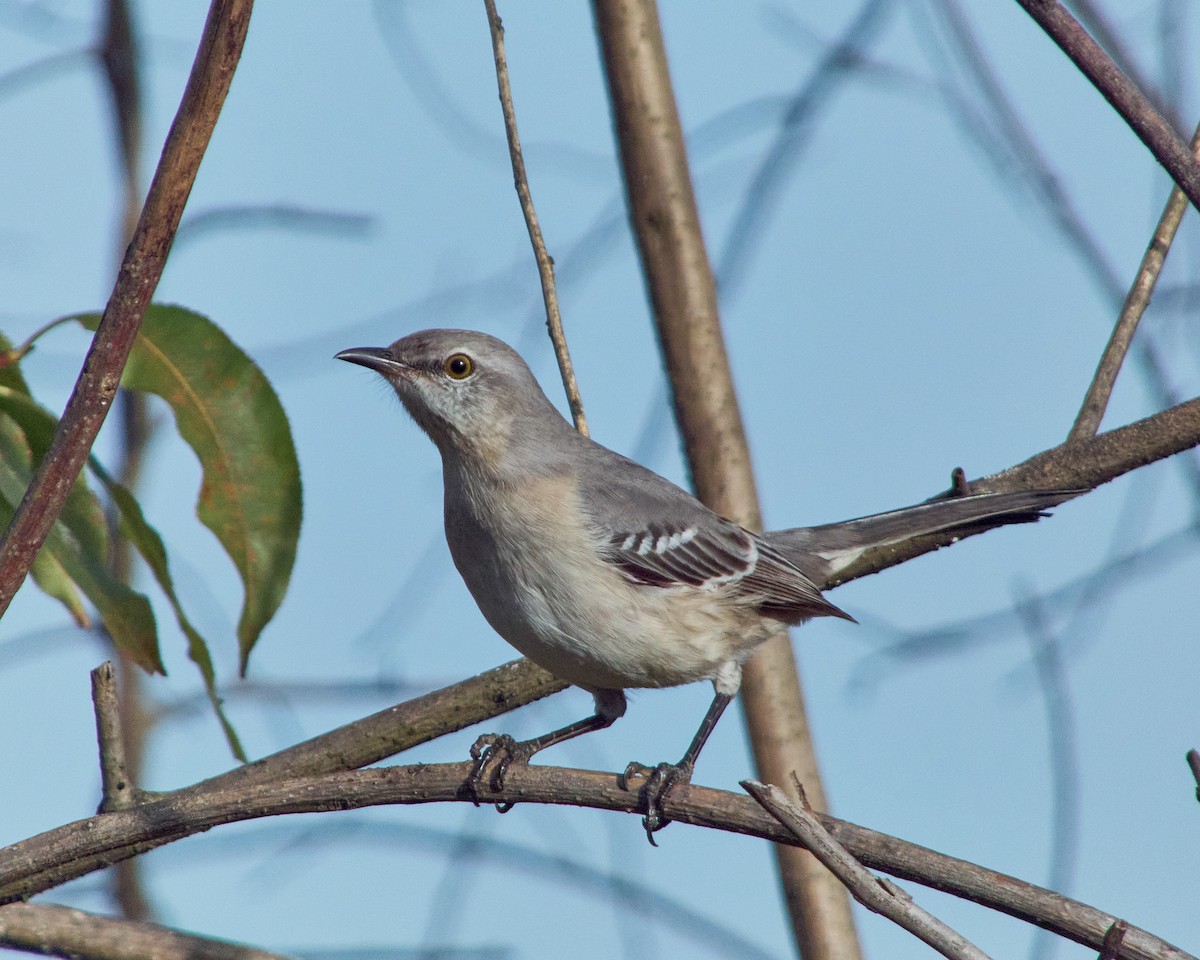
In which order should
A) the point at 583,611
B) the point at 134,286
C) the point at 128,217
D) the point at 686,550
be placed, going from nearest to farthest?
1. the point at 134,286
2. the point at 583,611
3. the point at 686,550
4. the point at 128,217

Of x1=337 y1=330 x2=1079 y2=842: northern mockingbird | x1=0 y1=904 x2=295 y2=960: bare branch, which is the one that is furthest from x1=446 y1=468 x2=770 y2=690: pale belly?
x1=0 y1=904 x2=295 y2=960: bare branch

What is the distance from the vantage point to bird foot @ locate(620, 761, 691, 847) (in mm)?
3141

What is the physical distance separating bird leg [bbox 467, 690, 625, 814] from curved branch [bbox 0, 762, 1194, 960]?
56mm

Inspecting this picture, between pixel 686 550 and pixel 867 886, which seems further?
pixel 686 550

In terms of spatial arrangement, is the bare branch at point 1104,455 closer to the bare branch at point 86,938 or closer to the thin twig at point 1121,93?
the thin twig at point 1121,93

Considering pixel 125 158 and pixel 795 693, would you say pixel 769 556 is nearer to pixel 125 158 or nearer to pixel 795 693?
pixel 795 693

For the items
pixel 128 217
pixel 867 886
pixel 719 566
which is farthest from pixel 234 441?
pixel 128 217

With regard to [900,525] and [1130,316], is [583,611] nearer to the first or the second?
[900,525]

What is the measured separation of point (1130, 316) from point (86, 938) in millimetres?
3536

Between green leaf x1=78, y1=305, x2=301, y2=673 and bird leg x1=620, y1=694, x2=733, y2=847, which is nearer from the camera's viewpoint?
bird leg x1=620, y1=694, x2=733, y2=847

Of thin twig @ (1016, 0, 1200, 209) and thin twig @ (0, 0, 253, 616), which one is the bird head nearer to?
thin twig @ (0, 0, 253, 616)

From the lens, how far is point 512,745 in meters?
4.24

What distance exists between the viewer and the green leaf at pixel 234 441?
3.51 m

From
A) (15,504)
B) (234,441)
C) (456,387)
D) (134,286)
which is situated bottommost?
(134,286)
